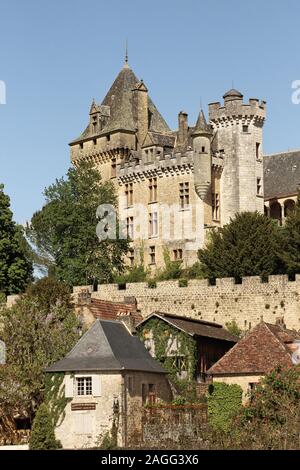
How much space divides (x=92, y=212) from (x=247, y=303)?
1557 centimetres

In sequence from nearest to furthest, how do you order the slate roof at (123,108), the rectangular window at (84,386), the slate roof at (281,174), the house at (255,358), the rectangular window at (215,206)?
the rectangular window at (84,386)
the house at (255,358)
the rectangular window at (215,206)
the slate roof at (123,108)
the slate roof at (281,174)

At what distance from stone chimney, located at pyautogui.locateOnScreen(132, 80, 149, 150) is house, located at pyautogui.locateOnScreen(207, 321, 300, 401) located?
2905 centimetres

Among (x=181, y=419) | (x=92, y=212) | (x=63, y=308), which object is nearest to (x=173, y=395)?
(x=181, y=419)

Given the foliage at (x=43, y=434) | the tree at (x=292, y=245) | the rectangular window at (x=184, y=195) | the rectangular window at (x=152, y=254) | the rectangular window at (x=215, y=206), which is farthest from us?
the rectangular window at (x=152, y=254)

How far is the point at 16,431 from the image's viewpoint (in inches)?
2105

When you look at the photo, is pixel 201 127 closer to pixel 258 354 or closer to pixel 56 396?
pixel 258 354

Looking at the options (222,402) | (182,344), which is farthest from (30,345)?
(222,402)

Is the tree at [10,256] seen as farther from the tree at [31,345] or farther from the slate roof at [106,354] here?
the slate roof at [106,354]

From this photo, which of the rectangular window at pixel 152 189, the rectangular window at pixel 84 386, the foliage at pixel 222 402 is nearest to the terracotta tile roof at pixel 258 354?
the foliage at pixel 222 402

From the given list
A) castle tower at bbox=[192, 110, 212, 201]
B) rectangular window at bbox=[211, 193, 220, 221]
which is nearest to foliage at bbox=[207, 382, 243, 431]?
castle tower at bbox=[192, 110, 212, 201]

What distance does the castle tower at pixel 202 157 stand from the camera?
247 ft

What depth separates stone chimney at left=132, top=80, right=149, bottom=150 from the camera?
80.8 meters

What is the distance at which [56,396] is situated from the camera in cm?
5153

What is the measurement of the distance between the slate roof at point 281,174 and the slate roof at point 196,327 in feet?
76.2
